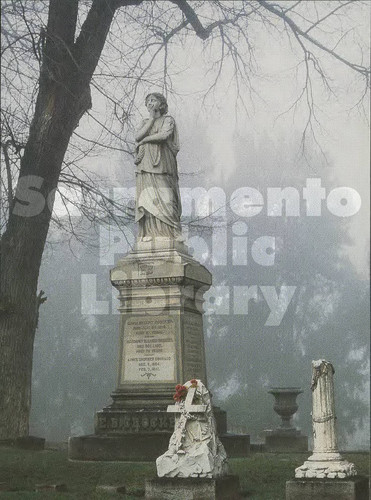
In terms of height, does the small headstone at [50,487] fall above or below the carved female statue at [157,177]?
below

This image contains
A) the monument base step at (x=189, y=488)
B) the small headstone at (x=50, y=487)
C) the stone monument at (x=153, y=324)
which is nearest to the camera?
the monument base step at (x=189, y=488)

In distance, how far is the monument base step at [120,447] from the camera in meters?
11.1

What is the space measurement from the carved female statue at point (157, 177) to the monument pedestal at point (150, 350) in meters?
0.30

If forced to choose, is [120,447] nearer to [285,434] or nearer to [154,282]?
[154,282]

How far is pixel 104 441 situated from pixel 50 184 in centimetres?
531

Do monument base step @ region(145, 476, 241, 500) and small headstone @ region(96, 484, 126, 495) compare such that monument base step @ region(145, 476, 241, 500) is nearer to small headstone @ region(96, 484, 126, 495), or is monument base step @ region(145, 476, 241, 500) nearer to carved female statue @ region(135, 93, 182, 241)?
small headstone @ region(96, 484, 126, 495)

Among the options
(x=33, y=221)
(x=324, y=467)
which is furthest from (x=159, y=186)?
(x=324, y=467)

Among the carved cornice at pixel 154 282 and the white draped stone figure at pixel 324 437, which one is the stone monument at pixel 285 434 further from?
the white draped stone figure at pixel 324 437

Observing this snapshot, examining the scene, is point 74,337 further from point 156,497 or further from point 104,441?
point 156,497

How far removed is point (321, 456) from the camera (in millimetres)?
8430

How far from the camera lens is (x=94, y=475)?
10.1 metres

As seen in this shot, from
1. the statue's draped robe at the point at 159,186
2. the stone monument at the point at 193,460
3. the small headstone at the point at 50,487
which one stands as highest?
the statue's draped robe at the point at 159,186

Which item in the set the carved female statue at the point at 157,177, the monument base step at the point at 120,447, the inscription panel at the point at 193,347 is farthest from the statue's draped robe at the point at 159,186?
the monument base step at the point at 120,447

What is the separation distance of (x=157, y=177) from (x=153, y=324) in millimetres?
2288
